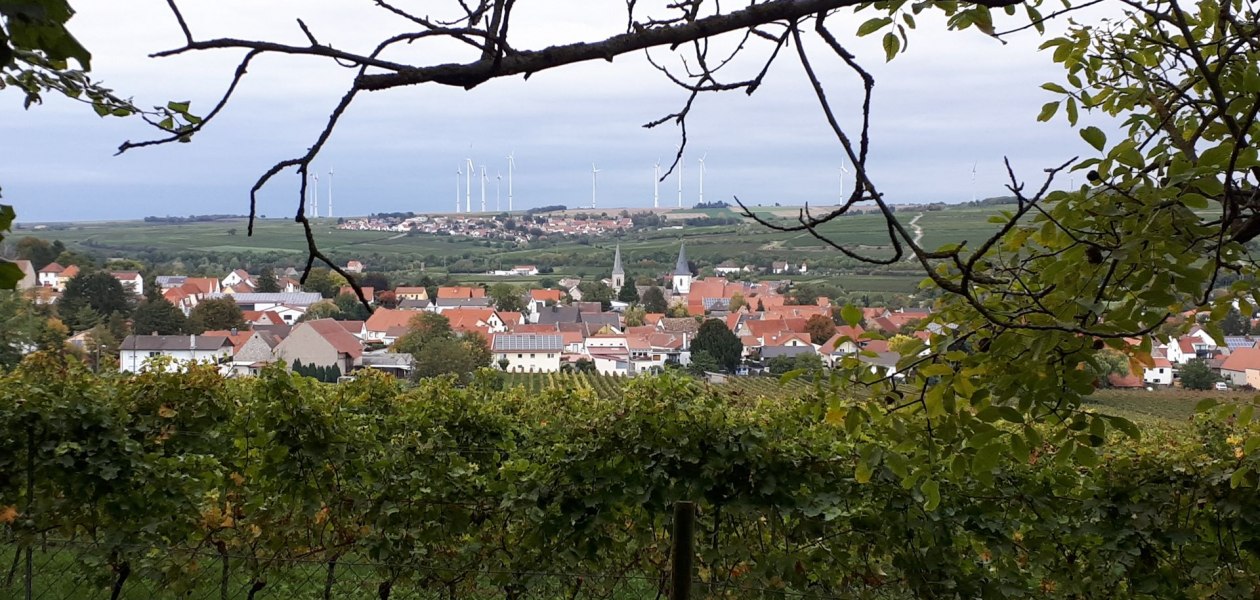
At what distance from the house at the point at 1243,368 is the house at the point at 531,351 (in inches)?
1099

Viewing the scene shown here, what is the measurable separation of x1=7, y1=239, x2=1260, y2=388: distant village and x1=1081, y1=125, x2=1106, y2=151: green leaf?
17.3m

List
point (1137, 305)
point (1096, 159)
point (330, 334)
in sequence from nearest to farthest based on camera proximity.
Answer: point (1137, 305) < point (1096, 159) < point (330, 334)

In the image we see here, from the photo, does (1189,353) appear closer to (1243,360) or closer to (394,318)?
(1243,360)

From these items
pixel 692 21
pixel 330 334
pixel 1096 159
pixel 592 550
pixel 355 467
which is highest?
pixel 692 21

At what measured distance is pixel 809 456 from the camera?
3.85 metres

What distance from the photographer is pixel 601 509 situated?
387 cm

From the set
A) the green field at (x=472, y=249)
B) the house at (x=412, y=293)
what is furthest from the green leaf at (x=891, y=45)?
the green field at (x=472, y=249)

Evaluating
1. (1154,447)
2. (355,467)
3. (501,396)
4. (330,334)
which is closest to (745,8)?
(355,467)

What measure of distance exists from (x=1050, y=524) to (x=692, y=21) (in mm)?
2924

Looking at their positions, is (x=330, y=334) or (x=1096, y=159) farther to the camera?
(x=330, y=334)

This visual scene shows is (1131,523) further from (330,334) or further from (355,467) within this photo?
(330,334)

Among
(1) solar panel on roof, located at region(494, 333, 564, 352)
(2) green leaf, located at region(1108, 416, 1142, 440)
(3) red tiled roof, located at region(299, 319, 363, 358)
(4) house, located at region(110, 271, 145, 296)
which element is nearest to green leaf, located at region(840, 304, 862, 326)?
(2) green leaf, located at region(1108, 416, 1142, 440)

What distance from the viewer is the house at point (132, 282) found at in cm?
5329

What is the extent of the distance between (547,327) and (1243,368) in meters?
33.3
